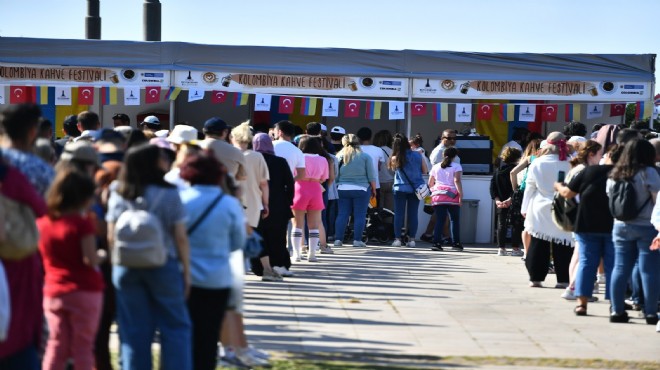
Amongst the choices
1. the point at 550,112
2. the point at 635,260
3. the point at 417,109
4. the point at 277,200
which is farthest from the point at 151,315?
the point at 550,112

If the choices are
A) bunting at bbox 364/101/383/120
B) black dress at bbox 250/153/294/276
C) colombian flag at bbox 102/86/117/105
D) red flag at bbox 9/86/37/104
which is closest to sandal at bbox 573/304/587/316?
black dress at bbox 250/153/294/276

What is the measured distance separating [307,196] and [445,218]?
3.75 m

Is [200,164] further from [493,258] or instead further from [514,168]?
[493,258]

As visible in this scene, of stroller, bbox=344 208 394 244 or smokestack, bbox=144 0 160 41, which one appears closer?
stroller, bbox=344 208 394 244

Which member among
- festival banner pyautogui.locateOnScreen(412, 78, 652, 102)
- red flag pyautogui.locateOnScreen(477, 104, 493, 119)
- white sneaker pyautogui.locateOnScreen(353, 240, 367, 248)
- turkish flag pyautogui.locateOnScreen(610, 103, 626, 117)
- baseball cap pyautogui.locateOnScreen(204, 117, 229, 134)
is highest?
festival banner pyautogui.locateOnScreen(412, 78, 652, 102)

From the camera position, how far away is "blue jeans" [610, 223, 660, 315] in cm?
1000

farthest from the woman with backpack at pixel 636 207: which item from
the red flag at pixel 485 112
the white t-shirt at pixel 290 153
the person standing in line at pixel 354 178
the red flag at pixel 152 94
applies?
the red flag at pixel 152 94

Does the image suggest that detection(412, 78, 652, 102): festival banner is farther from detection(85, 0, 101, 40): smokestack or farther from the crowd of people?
detection(85, 0, 101, 40): smokestack

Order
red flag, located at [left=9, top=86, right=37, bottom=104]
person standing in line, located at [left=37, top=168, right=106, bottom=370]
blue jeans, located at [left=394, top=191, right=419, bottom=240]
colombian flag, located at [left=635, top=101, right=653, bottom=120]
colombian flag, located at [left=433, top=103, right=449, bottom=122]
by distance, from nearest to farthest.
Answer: person standing in line, located at [left=37, top=168, right=106, bottom=370]
blue jeans, located at [left=394, top=191, right=419, bottom=240]
red flag, located at [left=9, top=86, right=37, bottom=104]
colombian flag, located at [left=635, top=101, right=653, bottom=120]
colombian flag, located at [left=433, top=103, right=449, bottom=122]

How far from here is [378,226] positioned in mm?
18125

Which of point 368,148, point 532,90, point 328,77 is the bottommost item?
point 368,148

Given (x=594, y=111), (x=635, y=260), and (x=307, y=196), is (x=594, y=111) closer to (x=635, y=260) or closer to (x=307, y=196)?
(x=307, y=196)

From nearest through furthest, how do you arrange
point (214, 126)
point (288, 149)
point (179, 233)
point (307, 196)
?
point (179, 233) < point (214, 126) < point (288, 149) < point (307, 196)

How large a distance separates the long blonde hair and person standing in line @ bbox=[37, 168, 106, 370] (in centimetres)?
1075
